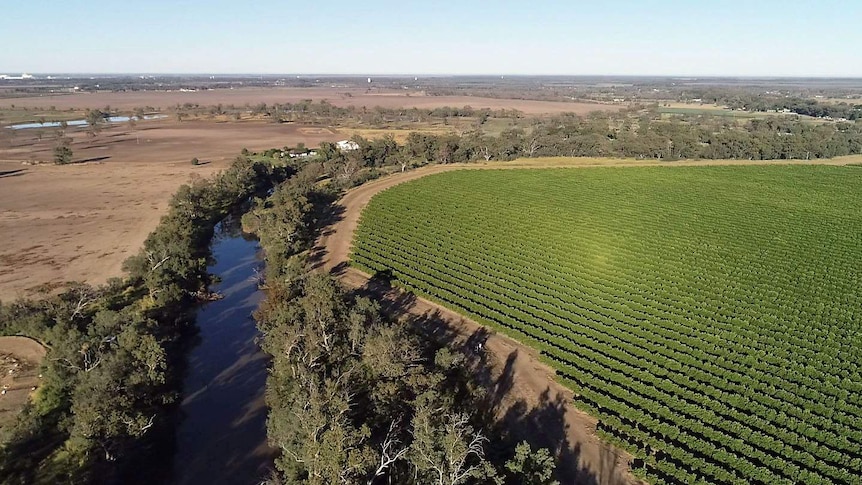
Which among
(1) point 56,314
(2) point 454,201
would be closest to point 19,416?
(1) point 56,314

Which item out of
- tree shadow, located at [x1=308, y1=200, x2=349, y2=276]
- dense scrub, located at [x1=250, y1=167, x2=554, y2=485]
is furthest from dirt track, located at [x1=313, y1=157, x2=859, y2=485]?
dense scrub, located at [x1=250, y1=167, x2=554, y2=485]

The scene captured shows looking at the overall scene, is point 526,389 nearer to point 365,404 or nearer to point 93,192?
point 365,404

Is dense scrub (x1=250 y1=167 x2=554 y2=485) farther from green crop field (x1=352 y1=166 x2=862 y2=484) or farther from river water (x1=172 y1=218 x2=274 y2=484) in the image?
A: green crop field (x1=352 y1=166 x2=862 y2=484)

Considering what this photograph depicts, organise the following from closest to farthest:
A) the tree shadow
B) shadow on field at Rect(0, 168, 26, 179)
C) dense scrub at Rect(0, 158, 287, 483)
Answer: dense scrub at Rect(0, 158, 287, 483) → the tree shadow → shadow on field at Rect(0, 168, 26, 179)

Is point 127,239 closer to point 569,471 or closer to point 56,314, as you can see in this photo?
point 56,314

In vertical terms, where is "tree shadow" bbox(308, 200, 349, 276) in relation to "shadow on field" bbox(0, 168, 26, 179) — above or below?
below

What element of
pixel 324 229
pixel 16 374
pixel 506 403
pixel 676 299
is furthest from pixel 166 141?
pixel 676 299

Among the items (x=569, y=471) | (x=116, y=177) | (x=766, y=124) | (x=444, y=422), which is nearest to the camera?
(x=444, y=422)
